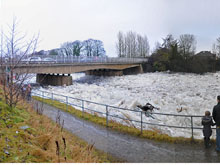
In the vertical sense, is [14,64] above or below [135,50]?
below

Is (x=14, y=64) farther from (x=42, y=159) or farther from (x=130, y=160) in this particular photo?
(x=130, y=160)

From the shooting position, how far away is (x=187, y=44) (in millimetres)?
52875

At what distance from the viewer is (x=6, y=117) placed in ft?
21.7

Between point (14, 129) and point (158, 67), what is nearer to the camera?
point (14, 129)

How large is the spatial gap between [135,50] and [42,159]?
75.3 metres

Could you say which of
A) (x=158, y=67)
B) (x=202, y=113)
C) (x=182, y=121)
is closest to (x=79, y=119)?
(x=182, y=121)

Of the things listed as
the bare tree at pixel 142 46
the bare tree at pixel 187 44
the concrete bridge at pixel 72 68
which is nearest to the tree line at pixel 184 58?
the bare tree at pixel 187 44

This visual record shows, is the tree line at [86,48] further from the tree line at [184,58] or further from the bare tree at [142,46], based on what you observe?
the tree line at [184,58]

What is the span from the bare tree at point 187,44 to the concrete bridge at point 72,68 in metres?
12.6

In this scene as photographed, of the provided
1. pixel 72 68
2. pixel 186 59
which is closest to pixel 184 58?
pixel 186 59

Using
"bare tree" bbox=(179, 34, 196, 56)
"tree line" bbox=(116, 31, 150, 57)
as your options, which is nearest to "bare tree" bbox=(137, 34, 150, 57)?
"tree line" bbox=(116, 31, 150, 57)

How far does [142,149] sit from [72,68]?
30233 millimetres

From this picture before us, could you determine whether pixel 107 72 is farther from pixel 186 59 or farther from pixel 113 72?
pixel 186 59

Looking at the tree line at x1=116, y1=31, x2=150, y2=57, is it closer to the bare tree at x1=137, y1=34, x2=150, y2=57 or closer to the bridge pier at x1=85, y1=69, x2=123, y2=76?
the bare tree at x1=137, y1=34, x2=150, y2=57
